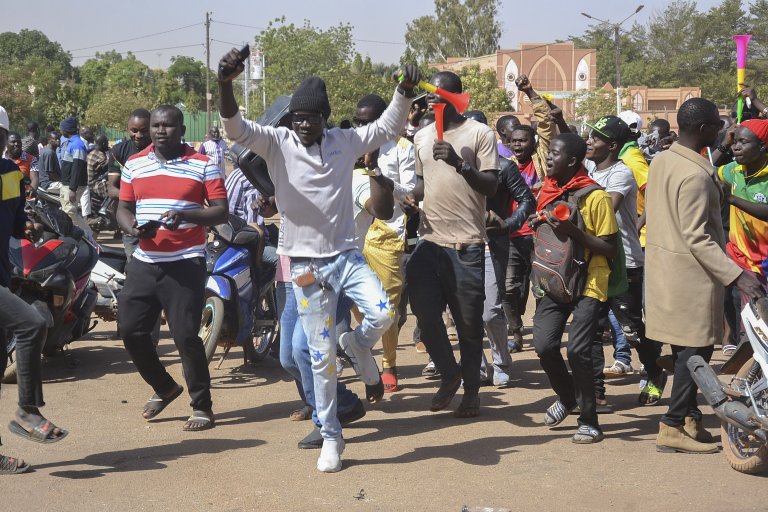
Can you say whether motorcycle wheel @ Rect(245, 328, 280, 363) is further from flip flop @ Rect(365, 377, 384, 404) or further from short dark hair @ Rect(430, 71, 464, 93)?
short dark hair @ Rect(430, 71, 464, 93)

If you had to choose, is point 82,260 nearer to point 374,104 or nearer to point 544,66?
point 374,104

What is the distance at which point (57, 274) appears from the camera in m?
8.14

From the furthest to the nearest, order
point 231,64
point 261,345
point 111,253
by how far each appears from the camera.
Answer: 1. point 111,253
2. point 261,345
3. point 231,64

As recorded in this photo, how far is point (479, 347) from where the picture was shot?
7062 millimetres

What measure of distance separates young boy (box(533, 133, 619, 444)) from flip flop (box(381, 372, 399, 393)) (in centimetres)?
172

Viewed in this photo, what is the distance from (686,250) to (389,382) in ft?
9.25

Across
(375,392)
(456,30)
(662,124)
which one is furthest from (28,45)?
(375,392)

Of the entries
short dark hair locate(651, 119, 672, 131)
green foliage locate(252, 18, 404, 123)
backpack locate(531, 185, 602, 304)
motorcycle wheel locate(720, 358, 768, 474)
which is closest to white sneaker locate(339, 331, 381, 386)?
backpack locate(531, 185, 602, 304)

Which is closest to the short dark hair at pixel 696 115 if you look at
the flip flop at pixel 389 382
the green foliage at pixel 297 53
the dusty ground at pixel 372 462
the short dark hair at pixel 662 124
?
the dusty ground at pixel 372 462

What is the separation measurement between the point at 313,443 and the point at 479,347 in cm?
144

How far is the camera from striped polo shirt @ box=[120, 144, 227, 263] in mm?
6668

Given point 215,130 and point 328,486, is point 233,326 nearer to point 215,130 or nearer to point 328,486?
point 328,486

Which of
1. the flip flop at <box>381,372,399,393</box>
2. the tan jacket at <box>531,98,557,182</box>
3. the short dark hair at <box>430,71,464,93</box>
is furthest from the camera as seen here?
the tan jacket at <box>531,98,557,182</box>

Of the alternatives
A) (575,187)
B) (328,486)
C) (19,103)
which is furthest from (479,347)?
(19,103)
